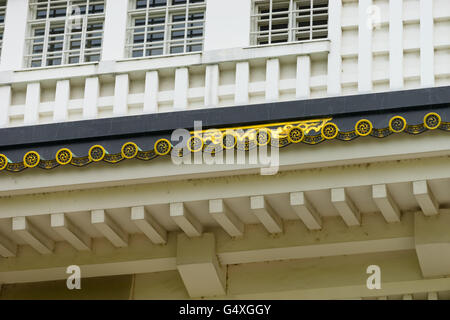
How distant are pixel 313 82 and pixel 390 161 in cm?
140

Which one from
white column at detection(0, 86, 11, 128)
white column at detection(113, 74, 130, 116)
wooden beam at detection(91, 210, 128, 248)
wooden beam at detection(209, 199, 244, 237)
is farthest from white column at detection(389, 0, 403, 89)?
white column at detection(0, 86, 11, 128)

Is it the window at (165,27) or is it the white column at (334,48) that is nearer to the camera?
the white column at (334,48)

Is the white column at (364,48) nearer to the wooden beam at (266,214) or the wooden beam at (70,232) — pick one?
the wooden beam at (266,214)

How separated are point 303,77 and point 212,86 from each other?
107 cm

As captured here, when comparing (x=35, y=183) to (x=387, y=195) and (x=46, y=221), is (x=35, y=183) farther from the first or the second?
(x=387, y=195)

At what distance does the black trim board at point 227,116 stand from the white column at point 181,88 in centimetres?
39

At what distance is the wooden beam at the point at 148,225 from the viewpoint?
15672 millimetres

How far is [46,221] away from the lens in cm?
1600

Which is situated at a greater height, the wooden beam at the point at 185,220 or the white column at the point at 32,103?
the white column at the point at 32,103

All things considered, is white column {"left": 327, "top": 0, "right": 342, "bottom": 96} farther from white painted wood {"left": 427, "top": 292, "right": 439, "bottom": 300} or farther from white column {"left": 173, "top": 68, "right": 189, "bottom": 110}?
white painted wood {"left": 427, "top": 292, "right": 439, "bottom": 300}

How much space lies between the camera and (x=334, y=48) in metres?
15.9

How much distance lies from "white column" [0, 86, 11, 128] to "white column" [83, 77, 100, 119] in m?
→ 0.97

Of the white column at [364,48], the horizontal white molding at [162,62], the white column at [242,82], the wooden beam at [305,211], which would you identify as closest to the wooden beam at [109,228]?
the horizontal white molding at [162,62]
